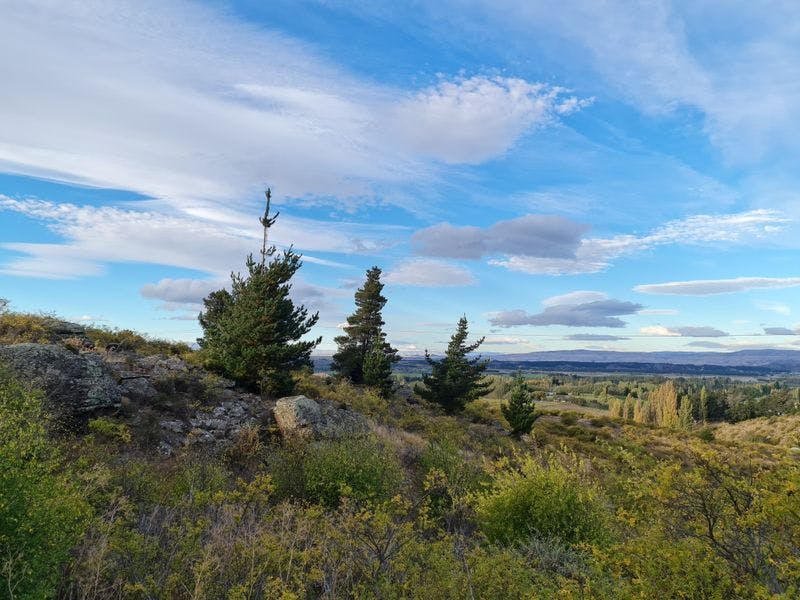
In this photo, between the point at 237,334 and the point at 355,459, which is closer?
the point at 355,459

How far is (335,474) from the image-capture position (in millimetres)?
11859

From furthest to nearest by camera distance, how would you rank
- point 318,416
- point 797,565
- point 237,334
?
1. point 237,334
2. point 318,416
3. point 797,565

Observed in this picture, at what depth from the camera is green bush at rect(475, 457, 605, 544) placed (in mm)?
9352

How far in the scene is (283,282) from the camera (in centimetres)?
2236

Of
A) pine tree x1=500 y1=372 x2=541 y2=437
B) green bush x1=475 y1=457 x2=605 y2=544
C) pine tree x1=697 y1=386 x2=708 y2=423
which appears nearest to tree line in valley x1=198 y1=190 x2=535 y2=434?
pine tree x1=500 y1=372 x2=541 y2=437

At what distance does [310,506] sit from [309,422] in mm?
6802

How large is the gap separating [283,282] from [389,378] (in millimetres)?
16715

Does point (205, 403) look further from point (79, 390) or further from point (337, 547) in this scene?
point (337, 547)

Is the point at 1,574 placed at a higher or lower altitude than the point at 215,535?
higher

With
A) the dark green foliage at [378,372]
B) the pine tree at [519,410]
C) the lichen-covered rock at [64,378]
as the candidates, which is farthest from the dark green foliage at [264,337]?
the pine tree at [519,410]

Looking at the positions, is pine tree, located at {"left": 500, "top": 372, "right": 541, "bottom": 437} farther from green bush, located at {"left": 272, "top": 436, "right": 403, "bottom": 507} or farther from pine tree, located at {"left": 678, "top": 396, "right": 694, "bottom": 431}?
pine tree, located at {"left": 678, "top": 396, "right": 694, "bottom": 431}

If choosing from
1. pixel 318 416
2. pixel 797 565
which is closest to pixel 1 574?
pixel 797 565

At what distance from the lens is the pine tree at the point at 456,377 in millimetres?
37688

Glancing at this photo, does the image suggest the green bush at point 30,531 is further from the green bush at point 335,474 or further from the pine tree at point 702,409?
the pine tree at point 702,409
